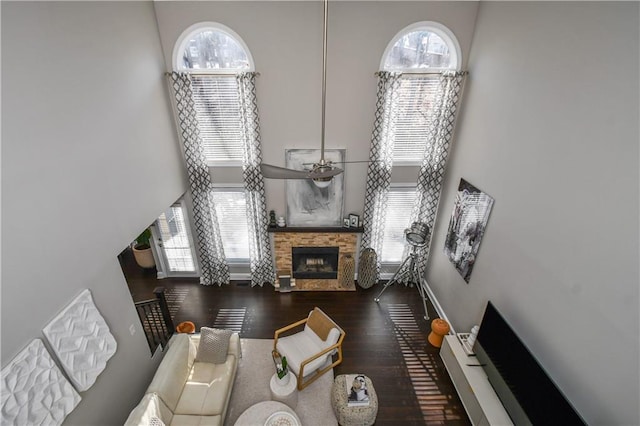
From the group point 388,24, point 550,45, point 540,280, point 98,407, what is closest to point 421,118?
point 388,24

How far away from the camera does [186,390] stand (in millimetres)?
3752

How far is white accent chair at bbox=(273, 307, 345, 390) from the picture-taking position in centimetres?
407

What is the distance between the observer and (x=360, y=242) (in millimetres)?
5961

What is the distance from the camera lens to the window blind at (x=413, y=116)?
15.7ft

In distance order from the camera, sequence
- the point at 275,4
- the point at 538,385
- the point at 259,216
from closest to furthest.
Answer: the point at 538,385 < the point at 275,4 < the point at 259,216

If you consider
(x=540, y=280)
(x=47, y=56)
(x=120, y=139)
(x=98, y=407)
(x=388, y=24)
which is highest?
(x=388, y=24)

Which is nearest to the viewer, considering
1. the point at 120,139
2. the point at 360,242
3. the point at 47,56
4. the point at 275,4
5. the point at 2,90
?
the point at 2,90

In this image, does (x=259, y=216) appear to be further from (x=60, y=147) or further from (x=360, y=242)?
(x=60, y=147)

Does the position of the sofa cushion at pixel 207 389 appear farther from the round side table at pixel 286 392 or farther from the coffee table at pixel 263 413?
the round side table at pixel 286 392

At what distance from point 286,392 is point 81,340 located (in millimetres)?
2351

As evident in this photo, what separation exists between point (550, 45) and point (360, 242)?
409cm

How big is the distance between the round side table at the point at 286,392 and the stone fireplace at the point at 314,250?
2.36 metres

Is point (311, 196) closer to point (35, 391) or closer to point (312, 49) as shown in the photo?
point (312, 49)

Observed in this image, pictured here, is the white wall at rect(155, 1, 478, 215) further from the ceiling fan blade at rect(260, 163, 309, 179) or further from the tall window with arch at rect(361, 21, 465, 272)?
the ceiling fan blade at rect(260, 163, 309, 179)
